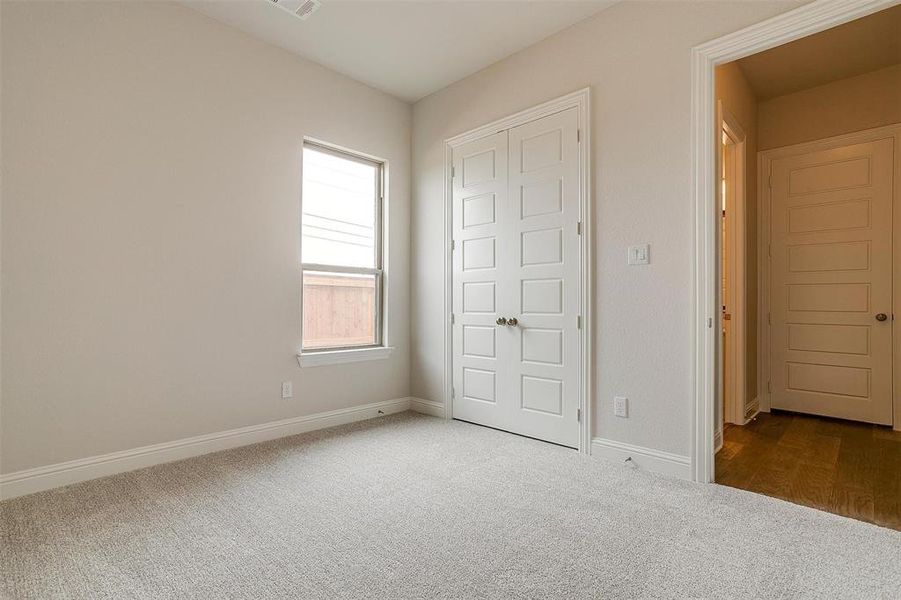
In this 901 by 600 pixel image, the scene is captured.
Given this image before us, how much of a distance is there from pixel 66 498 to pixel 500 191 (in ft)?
10.9

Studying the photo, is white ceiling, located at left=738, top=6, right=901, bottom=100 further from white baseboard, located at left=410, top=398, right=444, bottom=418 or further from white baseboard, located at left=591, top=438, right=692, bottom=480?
white baseboard, located at left=410, top=398, right=444, bottom=418

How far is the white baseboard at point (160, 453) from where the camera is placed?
2.43 metres

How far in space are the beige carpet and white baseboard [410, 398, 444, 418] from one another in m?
1.22

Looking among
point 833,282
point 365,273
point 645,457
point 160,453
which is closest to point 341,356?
point 365,273

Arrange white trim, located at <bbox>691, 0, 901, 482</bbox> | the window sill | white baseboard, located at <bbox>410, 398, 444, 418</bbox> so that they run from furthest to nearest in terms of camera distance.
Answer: white baseboard, located at <bbox>410, 398, 444, 418</bbox> < the window sill < white trim, located at <bbox>691, 0, 901, 482</bbox>

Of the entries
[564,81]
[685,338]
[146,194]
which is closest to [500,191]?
[564,81]

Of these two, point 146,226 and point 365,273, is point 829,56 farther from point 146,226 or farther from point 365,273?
→ point 146,226

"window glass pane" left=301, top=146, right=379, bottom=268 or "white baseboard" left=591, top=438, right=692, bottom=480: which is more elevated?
"window glass pane" left=301, top=146, right=379, bottom=268

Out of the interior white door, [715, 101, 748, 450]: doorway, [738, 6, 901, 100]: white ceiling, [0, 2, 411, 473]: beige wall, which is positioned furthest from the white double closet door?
[738, 6, 901, 100]: white ceiling

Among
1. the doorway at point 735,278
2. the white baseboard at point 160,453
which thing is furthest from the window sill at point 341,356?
the doorway at point 735,278

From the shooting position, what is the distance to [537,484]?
8.42 ft

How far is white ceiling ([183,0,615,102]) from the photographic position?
2986 millimetres

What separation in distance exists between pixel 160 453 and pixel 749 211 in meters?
5.10

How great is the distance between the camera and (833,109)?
13.1 feet
